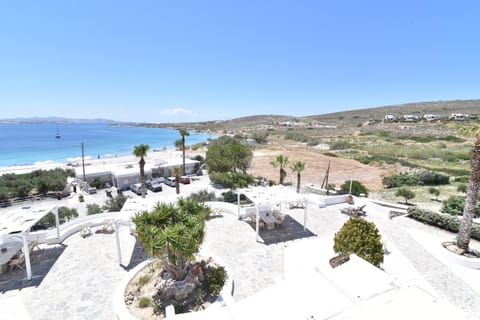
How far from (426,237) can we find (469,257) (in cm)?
212

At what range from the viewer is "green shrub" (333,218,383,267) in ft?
26.9

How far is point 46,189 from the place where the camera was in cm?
2353

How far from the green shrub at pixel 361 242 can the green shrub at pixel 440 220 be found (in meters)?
7.30

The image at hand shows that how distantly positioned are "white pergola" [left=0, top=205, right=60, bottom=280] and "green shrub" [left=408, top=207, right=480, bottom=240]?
18.2 m

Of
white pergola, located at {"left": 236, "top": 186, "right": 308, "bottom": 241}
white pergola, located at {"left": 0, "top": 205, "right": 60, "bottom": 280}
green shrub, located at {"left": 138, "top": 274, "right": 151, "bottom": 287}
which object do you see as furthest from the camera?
white pergola, located at {"left": 236, "top": 186, "right": 308, "bottom": 241}

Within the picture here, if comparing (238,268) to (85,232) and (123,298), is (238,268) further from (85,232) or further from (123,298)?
(85,232)

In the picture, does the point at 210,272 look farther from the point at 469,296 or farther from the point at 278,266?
the point at 469,296

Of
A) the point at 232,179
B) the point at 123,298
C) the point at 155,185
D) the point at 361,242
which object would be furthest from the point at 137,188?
the point at 361,242

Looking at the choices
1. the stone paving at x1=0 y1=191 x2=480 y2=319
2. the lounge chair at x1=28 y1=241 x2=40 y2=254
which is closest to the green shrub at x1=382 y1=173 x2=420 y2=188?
the stone paving at x1=0 y1=191 x2=480 y2=319

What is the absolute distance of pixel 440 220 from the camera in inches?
511

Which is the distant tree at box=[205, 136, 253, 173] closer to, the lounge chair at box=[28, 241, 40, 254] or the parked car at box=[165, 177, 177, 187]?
the parked car at box=[165, 177, 177, 187]

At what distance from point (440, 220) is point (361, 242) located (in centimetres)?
810

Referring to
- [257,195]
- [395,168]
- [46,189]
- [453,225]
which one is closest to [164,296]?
[257,195]

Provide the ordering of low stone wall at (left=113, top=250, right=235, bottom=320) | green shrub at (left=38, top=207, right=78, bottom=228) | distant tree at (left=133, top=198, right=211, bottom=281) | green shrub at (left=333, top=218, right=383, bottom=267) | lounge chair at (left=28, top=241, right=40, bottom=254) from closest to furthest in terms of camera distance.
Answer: low stone wall at (left=113, top=250, right=235, bottom=320)
distant tree at (left=133, top=198, right=211, bottom=281)
green shrub at (left=333, top=218, right=383, bottom=267)
lounge chair at (left=28, top=241, right=40, bottom=254)
green shrub at (left=38, top=207, right=78, bottom=228)
